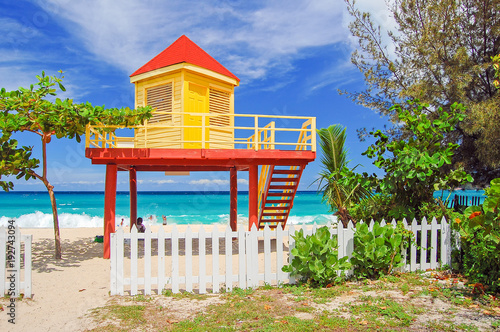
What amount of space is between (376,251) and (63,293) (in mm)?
6839

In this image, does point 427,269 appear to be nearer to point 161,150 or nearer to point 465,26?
point 161,150

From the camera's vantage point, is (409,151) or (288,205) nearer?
(409,151)

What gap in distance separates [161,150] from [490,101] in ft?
36.8

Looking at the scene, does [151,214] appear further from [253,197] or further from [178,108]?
[253,197]

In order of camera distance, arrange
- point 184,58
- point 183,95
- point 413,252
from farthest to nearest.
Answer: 1. point 184,58
2. point 183,95
3. point 413,252

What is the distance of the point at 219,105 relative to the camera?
48.8 ft

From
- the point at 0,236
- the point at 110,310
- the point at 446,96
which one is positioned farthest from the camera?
the point at 446,96

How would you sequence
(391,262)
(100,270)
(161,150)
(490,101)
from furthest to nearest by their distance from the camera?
(490,101), (161,150), (100,270), (391,262)

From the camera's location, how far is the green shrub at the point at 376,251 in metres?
8.17

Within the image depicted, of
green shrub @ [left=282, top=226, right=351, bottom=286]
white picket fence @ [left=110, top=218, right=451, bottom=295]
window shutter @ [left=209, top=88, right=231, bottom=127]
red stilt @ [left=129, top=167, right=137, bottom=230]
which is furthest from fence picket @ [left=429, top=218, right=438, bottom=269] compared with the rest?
red stilt @ [left=129, top=167, right=137, bottom=230]

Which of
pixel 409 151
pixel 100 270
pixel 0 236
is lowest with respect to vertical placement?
pixel 100 270

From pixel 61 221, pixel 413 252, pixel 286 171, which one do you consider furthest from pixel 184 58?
pixel 61 221

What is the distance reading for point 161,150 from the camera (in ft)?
39.4

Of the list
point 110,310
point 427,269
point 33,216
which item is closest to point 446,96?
point 427,269
